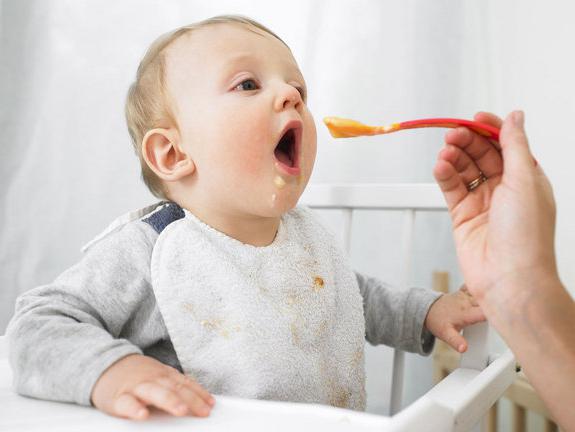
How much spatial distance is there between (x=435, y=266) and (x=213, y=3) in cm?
79

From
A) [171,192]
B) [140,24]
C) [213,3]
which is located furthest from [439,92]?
[171,192]

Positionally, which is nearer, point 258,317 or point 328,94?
point 258,317

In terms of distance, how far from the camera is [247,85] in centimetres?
76

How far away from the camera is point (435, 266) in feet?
4.71

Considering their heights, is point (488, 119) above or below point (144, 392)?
above

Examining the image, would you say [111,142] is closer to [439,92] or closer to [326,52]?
[326,52]

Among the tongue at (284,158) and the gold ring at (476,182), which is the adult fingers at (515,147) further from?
the tongue at (284,158)

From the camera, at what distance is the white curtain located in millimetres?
1051

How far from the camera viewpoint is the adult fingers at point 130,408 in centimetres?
47

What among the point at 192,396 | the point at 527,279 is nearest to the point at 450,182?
the point at 527,279

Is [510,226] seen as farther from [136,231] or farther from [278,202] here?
[136,231]

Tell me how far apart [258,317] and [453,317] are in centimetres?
31

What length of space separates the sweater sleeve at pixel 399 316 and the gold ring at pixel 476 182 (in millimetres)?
285

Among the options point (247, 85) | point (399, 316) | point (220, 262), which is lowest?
point (399, 316)
